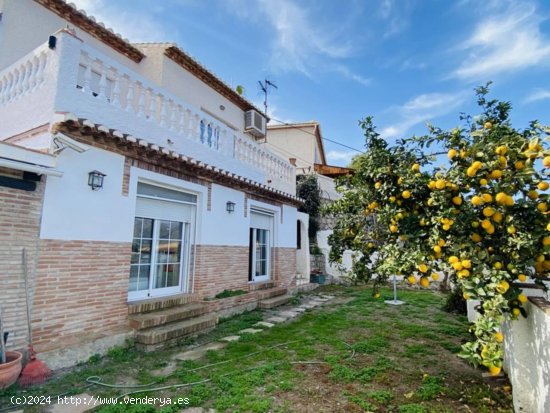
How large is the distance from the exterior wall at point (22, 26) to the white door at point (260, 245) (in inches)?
321

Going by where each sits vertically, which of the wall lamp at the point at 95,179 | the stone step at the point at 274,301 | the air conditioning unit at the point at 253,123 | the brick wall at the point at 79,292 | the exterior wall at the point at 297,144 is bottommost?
the stone step at the point at 274,301

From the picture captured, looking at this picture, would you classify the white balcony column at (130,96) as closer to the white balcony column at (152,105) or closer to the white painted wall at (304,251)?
the white balcony column at (152,105)

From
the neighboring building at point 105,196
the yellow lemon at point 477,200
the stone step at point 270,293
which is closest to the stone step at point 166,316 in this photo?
the neighboring building at point 105,196

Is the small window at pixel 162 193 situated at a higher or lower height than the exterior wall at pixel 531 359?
higher

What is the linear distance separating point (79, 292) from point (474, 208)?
21.3 ft

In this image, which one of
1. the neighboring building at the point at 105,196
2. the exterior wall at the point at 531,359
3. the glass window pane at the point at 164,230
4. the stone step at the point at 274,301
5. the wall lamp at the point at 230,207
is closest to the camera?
the exterior wall at the point at 531,359

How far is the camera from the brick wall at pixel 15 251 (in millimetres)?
4574

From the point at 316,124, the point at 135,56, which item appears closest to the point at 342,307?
the point at 135,56

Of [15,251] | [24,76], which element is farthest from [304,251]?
[24,76]

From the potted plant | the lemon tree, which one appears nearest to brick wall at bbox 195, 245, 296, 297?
the potted plant

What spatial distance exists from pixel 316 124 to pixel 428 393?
2265 centimetres

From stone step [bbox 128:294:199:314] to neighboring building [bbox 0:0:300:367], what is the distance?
3 cm

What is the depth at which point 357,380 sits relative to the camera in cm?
484

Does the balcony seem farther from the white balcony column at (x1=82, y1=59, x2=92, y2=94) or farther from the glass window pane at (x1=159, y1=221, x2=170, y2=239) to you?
the glass window pane at (x1=159, y1=221, x2=170, y2=239)
